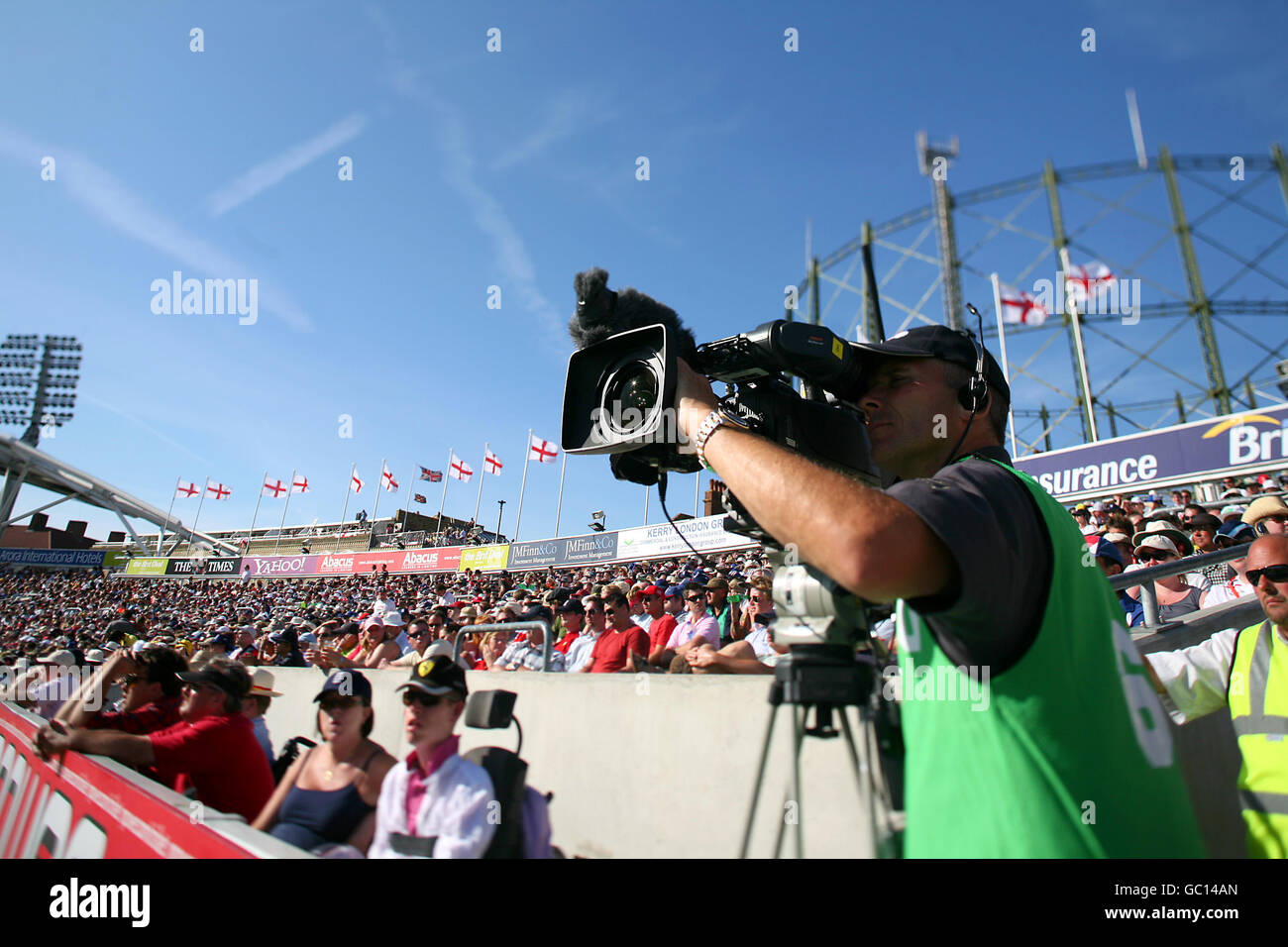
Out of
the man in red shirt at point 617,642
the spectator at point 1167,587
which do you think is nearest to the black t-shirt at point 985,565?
the spectator at point 1167,587

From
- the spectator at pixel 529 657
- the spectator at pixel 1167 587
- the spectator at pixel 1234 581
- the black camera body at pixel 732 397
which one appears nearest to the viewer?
the black camera body at pixel 732 397

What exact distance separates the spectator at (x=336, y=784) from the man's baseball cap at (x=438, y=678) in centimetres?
53

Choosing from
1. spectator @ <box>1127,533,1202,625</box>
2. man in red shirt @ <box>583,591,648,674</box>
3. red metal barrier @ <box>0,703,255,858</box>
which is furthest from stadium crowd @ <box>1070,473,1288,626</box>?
red metal barrier @ <box>0,703,255,858</box>

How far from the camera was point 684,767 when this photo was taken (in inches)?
119

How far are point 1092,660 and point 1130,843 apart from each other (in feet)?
0.82

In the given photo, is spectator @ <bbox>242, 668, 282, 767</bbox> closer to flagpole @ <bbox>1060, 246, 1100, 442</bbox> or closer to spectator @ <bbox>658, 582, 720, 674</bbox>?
spectator @ <bbox>658, 582, 720, 674</bbox>

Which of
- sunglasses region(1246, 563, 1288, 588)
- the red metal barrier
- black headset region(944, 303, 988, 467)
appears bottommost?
the red metal barrier

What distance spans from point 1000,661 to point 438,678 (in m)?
2.50

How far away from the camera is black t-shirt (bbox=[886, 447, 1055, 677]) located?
0.95 m

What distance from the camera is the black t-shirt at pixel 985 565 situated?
947mm

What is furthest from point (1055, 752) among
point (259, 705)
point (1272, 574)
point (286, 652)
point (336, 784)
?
point (286, 652)

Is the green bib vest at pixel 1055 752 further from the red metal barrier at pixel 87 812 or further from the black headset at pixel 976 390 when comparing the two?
the red metal barrier at pixel 87 812

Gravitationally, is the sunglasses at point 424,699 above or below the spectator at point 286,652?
below

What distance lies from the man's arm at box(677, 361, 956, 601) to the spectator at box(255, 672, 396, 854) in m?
2.68
